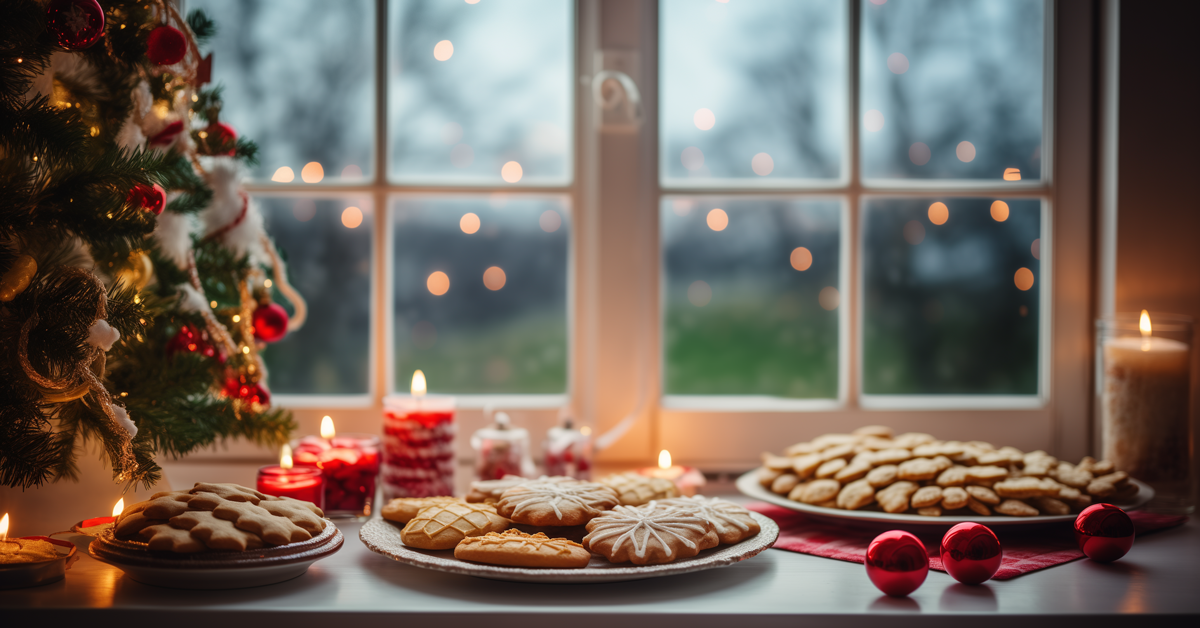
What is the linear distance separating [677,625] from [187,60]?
842 mm

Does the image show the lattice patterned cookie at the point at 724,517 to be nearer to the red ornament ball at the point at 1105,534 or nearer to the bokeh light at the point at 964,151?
the red ornament ball at the point at 1105,534

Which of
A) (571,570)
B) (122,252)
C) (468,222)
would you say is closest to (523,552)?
(571,570)

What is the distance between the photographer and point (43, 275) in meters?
0.79

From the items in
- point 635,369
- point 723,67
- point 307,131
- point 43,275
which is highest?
point 723,67

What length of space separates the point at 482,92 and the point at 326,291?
1.34 feet

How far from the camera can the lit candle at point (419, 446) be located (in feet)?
3.35

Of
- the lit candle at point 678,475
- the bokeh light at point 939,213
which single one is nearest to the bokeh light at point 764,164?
the bokeh light at point 939,213

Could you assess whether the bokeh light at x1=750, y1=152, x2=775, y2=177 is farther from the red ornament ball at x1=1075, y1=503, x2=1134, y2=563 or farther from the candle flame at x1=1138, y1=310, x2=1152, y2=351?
the red ornament ball at x1=1075, y1=503, x2=1134, y2=563

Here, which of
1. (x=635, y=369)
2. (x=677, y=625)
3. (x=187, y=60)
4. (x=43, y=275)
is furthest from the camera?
(x=635, y=369)

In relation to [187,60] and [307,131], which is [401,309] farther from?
[187,60]

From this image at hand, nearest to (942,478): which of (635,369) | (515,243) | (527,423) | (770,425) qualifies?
(770,425)

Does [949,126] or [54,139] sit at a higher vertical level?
[949,126]

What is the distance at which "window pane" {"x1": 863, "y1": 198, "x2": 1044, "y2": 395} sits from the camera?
1.28m

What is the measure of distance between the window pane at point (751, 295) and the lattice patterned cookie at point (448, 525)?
528mm
